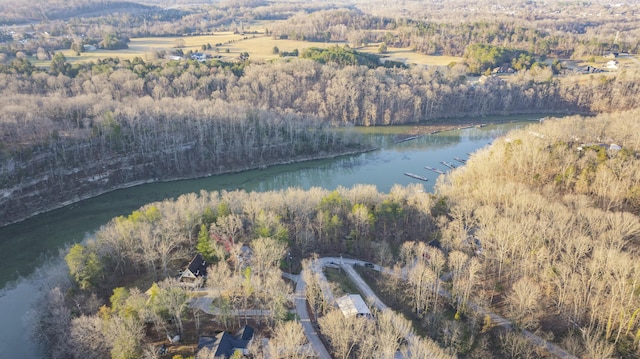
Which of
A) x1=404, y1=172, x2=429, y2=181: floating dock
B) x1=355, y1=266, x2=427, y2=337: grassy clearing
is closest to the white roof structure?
x1=355, y1=266, x2=427, y2=337: grassy clearing

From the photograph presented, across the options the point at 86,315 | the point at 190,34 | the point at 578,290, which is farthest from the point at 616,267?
the point at 190,34

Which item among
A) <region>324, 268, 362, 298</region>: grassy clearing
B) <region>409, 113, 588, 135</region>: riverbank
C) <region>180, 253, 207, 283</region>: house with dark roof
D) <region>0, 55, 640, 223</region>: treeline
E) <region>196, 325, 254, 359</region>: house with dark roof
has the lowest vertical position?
<region>324, 268, 362, 298</region>: grassy clearing

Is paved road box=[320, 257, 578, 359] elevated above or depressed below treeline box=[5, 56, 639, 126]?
below

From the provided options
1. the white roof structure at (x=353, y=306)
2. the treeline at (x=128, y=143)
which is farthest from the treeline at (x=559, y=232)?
the treeline at (x=128, y=143)

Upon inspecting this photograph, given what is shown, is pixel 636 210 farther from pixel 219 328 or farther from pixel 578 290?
pixel 219 328

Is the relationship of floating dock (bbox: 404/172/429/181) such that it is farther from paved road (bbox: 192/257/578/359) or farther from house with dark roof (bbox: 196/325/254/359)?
house with dark roof (bbox: 196/325/254/359)

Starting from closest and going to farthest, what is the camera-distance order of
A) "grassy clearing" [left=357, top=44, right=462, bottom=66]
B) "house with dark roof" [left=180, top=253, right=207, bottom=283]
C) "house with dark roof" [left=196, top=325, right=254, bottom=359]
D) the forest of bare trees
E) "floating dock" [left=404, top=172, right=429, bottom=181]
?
"house with dark roof" [left=196, top=325, right=254, bottom=359]
the forest of bare trees
"house with dark roof" [left=180, top=253, right=207, bottom=283]
"floating dock" [left=404, top=172, right=429, bottom=181]
"grassy clearing" [left=357, top=44, right=462, bottom=66]

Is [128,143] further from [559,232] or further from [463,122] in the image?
[463,122]
